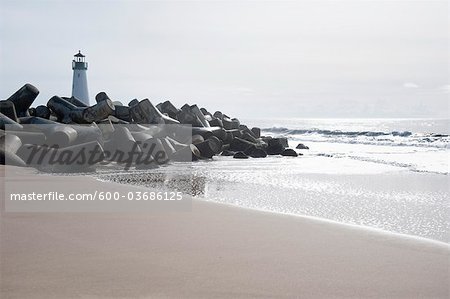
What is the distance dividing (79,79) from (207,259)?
32999mm

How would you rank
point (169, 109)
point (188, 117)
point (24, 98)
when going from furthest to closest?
point (169, 109) < point (188, 117) < point (24, 98)

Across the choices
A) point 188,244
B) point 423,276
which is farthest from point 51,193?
point 423,276

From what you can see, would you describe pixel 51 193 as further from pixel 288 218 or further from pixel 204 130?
pixel 204 130

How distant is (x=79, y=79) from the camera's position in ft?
112

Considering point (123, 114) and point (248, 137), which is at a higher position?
point (123, 114)

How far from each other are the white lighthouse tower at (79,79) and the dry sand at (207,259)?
30.9m

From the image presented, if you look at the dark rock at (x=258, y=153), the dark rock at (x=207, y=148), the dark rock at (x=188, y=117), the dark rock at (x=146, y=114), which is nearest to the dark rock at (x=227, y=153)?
the dark rock at (x=258, y=153)

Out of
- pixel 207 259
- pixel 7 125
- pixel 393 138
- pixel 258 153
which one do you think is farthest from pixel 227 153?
pixel 393 138

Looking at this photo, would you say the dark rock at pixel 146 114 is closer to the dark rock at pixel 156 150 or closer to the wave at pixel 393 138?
the dark rock at pixel 156 150

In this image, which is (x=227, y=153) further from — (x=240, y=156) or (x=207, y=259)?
(x=207, y=259)

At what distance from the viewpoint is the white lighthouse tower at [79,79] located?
33.9 m

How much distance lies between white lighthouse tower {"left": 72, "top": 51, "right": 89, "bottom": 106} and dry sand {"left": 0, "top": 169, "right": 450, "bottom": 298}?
3095cm

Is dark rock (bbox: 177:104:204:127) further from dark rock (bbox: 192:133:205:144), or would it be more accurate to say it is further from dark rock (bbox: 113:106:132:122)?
dark rock (bbox: 113:106:132:122)

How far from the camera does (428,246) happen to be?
3777mm
